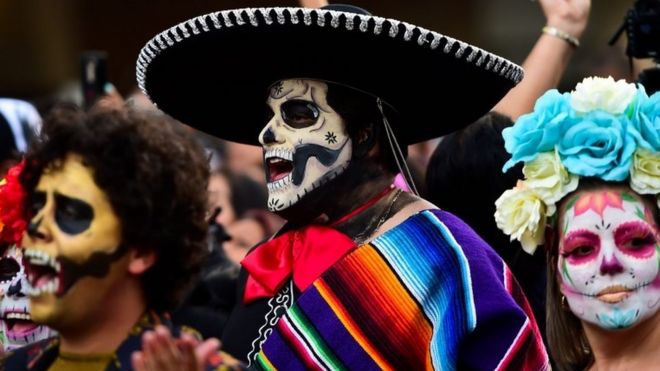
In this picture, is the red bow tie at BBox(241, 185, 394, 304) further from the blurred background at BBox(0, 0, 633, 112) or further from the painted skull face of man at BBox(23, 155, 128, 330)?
the blurred background at BBox(0, 0, 633, 112)

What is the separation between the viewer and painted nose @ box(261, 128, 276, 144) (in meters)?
5.27

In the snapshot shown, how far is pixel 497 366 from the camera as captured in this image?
4969 millimetres

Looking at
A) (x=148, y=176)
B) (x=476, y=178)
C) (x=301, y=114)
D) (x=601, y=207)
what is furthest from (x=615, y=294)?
(x=148, y=176)

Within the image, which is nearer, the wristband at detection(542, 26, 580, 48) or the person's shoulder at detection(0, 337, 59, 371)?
the person's shoulder at detection(0, 337, 59, 371)

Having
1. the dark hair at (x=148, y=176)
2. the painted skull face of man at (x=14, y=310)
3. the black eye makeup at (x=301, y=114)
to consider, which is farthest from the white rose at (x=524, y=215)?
the painted skull face of man at (x=14, y=310)

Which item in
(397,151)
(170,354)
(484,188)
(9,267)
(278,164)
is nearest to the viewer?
(170,354)

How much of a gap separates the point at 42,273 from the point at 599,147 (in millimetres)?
1610

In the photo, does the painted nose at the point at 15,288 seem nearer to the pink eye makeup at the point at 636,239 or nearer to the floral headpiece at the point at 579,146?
the floral headpiece at the point at 579,146

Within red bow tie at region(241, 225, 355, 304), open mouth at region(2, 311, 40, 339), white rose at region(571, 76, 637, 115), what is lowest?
open mouth at region(2, 311, 40, 339)

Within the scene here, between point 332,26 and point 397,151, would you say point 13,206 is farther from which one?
point 397,151

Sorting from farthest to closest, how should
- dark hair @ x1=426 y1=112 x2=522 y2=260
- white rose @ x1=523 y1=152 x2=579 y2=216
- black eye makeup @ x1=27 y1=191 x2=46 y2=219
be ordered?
dark hair @ x1=426 y1=112 x2=522 y2=260 → white rose @ x1=523 y1=152 x2=579 y2=216 → black eye makeup @ x1=27 y1=191 x2=46 y2=219

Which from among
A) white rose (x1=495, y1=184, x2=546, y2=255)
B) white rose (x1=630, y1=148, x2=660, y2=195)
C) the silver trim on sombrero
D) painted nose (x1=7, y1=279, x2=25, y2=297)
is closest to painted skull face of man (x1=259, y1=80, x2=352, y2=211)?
the silver trim on sombrero

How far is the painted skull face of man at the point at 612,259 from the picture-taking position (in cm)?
482

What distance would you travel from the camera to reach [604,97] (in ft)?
16.2
